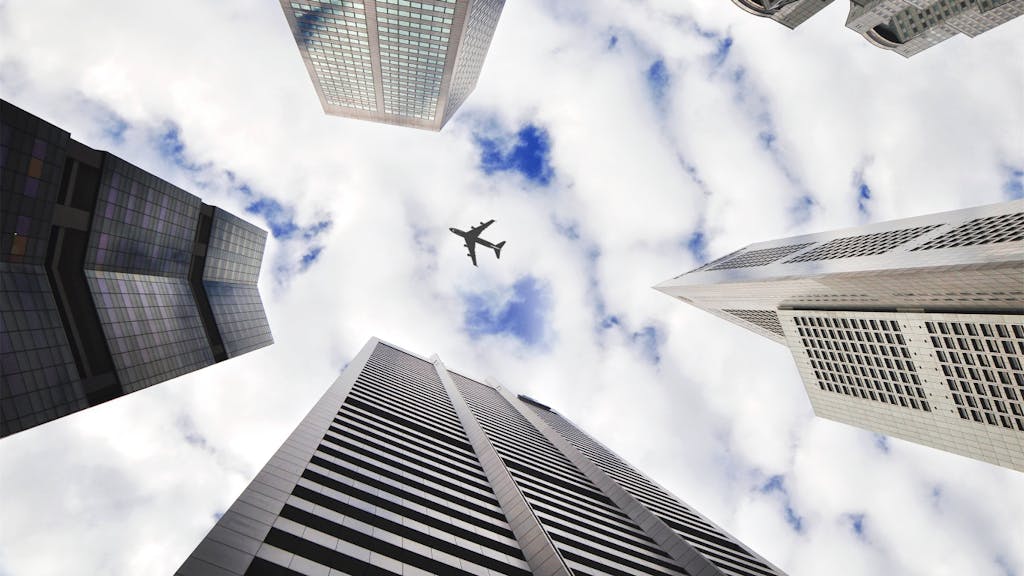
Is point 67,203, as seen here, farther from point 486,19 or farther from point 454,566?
point 486,19

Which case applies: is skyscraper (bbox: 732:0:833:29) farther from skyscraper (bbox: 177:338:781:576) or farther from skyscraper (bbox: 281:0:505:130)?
skyscraper (bbox: 177:338:781:576)

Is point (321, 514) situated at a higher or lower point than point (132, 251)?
lower

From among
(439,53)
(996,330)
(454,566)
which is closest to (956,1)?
(996,330)

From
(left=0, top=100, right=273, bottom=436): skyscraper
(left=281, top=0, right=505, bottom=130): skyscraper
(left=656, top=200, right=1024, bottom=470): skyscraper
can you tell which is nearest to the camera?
(left=0, top=100, right=273, bottom=436): skyscraper

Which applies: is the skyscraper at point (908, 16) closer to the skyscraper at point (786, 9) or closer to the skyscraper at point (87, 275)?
the skyscraper at point (786, 9)

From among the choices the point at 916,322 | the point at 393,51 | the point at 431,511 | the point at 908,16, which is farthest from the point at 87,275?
the point at 908,16

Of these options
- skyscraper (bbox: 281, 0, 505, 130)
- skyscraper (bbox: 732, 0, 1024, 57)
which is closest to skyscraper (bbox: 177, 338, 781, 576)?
skyscraper (bbox: 281, 0, 505, 130)
